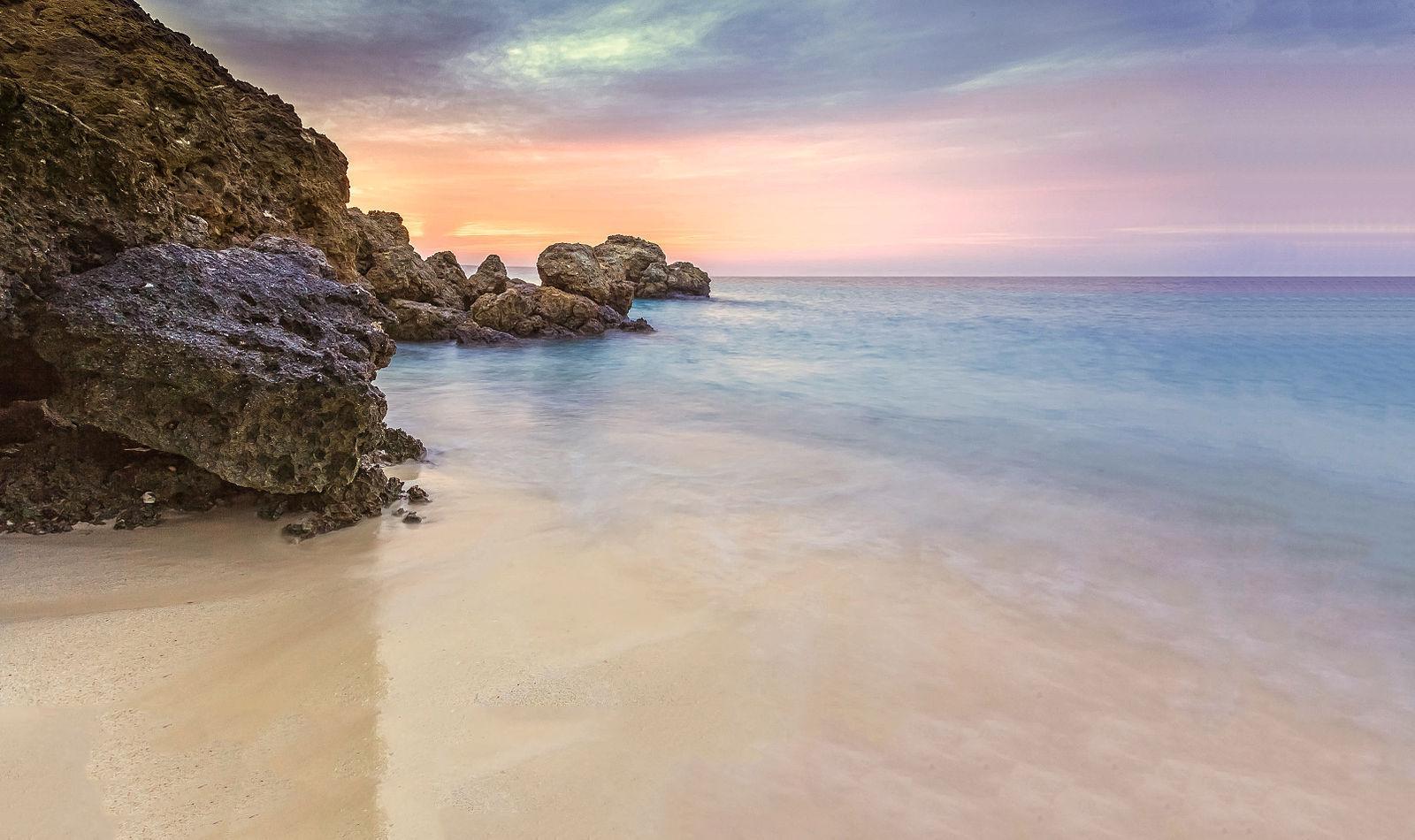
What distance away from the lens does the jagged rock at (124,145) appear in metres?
2.98

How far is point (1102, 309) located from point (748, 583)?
3643 centimetres

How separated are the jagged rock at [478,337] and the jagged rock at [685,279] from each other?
26.0m

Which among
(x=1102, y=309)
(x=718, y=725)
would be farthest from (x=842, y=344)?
(x=1102, y=309)

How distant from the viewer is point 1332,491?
19.9 ft

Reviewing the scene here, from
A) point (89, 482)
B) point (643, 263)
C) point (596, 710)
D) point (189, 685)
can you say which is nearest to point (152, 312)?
point (89, 482)

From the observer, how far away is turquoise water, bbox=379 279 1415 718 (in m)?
3.85

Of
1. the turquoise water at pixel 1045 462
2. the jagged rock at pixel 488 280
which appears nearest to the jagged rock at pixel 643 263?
the jagged rock at pixel 488 280

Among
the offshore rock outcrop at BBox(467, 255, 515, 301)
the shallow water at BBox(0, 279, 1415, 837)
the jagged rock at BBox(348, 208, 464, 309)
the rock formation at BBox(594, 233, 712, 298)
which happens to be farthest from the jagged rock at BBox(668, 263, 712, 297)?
the shallow water at BBox(0, 279, 1415, 837)

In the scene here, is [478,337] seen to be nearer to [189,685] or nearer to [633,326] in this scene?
[633,326]

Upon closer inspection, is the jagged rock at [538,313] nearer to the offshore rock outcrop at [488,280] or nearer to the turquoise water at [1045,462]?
the offshore rock outcrop at [488,280]

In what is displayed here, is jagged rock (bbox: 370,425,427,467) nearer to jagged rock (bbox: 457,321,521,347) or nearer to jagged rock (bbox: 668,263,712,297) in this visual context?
jagged rock (bbox: 457,321,521,347)

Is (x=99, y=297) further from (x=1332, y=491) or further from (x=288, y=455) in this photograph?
(x=1332, y=491)

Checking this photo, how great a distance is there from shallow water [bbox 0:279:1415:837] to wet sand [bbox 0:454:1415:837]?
1 cm

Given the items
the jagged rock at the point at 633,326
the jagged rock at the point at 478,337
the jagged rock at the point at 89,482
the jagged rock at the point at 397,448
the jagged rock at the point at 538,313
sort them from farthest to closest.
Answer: the jagged rock at the point at 633,326
the jagged rock at the point at 538,313
the jagged rock at the point at 478,337
the jagged rock at the point at 397,448
the jagged rock at the point at 89,482
